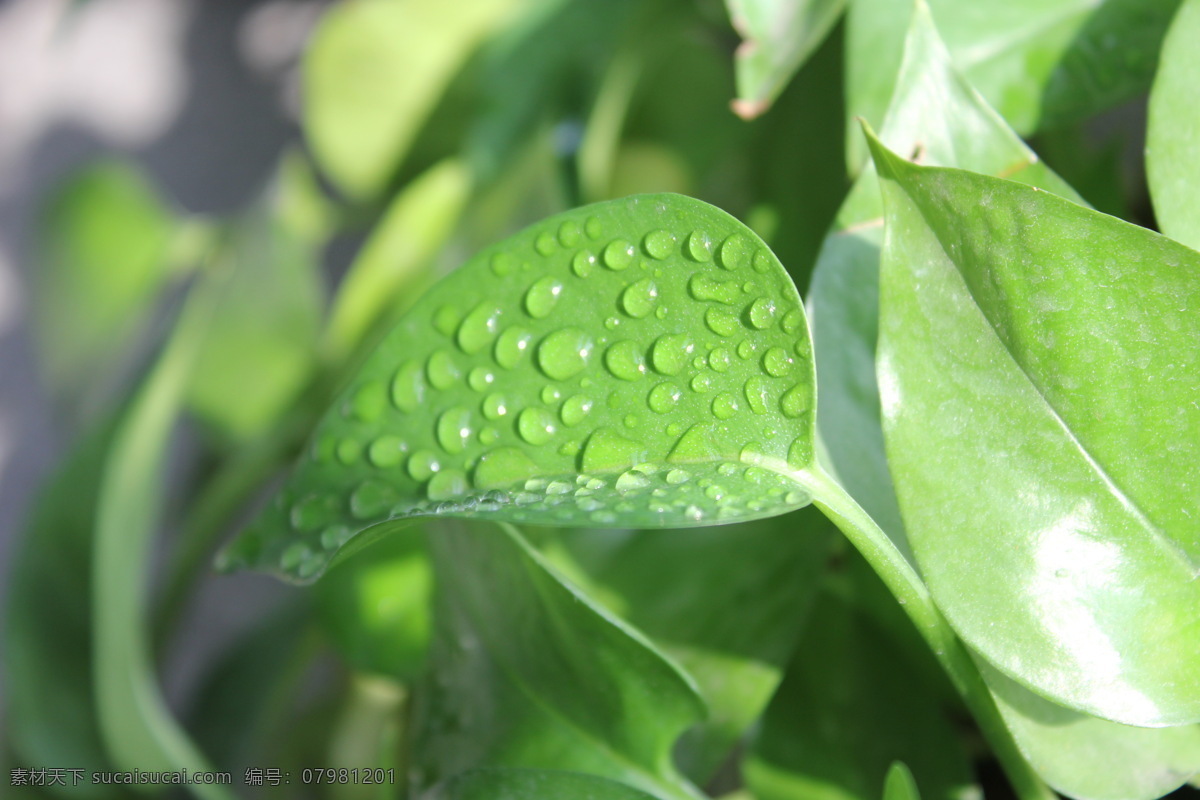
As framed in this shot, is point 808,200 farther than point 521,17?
No

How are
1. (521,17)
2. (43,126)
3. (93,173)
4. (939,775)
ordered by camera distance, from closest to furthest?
(939,775) → (521,17) → (93,173) → (43,126)

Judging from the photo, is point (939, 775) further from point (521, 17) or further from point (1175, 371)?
point (521, 17)

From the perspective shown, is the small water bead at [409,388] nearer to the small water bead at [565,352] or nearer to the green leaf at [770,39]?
the small water bead at [565,352]

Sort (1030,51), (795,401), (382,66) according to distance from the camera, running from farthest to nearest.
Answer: (382,66)
(1030,51)
(795,401)

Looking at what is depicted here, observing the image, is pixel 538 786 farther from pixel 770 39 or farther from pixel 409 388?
pixel 770 39

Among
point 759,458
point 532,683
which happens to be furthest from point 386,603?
point 759,458

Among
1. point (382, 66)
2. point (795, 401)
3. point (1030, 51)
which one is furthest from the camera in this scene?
point (382, 66)

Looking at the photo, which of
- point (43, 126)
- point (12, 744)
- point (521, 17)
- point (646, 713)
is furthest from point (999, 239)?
point (43, 126)

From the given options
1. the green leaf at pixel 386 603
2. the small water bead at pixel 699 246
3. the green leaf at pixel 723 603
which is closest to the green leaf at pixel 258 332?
the green leaf at pixel 386 603

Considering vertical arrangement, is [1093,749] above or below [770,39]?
below
